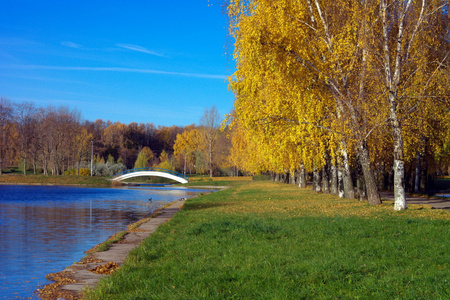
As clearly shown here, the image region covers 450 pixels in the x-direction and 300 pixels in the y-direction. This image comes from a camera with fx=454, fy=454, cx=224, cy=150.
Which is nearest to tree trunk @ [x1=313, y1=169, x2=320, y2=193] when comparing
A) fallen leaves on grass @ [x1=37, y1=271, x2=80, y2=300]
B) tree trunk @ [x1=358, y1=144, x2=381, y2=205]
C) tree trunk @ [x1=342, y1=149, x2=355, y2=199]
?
tree trunk @ [x1=342, y1=149, x2=355, y2=199]

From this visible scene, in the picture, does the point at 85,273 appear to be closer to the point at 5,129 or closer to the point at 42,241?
the point at 42,241

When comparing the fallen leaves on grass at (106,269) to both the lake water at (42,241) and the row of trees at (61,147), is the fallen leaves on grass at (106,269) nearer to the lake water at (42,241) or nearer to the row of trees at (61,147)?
the lake water at (42,241)

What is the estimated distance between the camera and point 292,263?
8109mm

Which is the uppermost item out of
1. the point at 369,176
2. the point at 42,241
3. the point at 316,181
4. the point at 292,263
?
the point at 369,176

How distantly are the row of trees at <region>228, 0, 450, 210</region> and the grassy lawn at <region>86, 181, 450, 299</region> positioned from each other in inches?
240

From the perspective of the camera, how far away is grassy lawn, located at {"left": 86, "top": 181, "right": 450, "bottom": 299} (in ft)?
21.2

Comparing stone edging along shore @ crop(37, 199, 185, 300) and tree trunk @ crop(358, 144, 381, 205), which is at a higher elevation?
tree trunk @ crop(358, 144, 381, 205)

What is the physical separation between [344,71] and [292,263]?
12.7m

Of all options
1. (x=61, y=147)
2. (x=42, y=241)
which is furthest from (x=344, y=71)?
(x=61, y=147)

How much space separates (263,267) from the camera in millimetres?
7836

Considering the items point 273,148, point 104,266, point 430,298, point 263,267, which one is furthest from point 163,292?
point 273,148

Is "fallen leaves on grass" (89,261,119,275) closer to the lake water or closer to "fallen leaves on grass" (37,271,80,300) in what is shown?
"fallen leaves on grass" (37,271,80,300)

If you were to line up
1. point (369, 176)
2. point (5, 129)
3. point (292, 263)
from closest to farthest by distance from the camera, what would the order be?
point (292, 263) < point (369, 176) < point (5, 129)

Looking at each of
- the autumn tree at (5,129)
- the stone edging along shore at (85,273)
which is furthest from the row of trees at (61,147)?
the stone edging along shore at (85,273)
